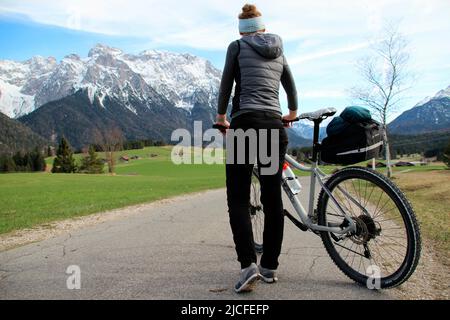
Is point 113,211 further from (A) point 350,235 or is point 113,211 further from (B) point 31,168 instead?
(B) point 31,168

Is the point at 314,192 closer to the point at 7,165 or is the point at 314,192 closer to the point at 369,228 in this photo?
the point at 369,228

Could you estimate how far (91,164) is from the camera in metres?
93.1

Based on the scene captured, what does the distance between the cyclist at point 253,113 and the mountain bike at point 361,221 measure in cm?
29

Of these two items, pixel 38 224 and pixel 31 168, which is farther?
pixel 31 168

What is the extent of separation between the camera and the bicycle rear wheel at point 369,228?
363 centimetres

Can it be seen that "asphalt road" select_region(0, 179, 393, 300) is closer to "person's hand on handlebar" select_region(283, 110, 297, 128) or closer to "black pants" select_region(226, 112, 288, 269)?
"black pants" select_region(226, 112, 288, 269)

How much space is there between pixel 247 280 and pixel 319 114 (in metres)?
1.75

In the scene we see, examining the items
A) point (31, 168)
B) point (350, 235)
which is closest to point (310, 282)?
point (350, 235)

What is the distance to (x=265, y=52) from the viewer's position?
3.91 m

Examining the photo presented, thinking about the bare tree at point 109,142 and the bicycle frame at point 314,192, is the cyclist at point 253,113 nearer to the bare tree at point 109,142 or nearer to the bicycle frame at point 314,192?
the bicycle frame at point 314,192

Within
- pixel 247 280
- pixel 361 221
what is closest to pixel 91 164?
pixel 247 280
